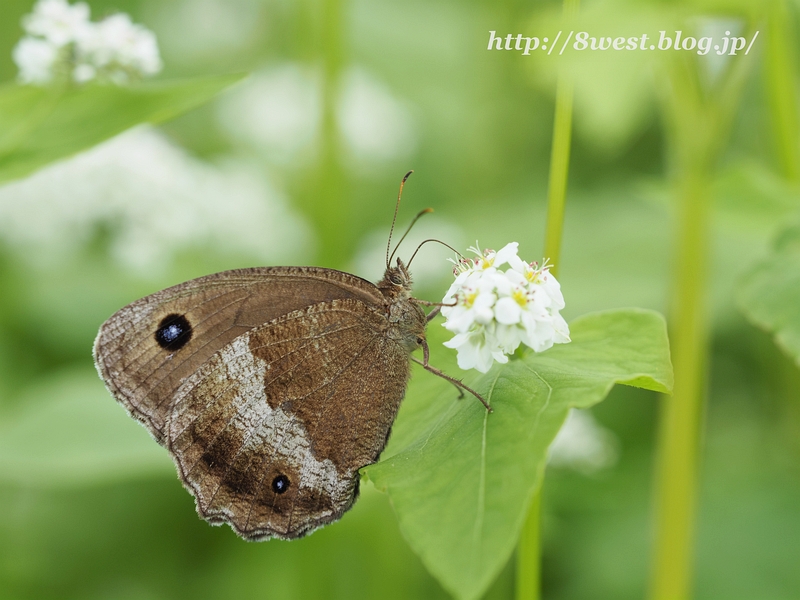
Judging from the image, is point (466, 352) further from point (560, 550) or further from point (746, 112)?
point (746, 112)

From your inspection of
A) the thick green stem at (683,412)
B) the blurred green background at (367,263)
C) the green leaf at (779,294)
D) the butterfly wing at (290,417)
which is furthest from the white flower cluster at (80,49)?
the green leaf at (779,294)

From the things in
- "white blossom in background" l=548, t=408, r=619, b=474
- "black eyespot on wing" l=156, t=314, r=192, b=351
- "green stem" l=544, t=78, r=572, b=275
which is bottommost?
"white blossom in background" l=548, t=408, r=619, b=474

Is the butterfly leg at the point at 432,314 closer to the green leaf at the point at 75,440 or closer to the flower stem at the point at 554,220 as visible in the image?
the flower stem at the point at 554,220

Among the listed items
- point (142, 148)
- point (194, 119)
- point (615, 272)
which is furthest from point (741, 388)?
point (194, 119)

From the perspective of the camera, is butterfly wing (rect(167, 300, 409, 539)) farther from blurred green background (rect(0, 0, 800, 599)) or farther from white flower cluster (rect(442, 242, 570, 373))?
blurred green background (rect(0, 0, 800, 599))

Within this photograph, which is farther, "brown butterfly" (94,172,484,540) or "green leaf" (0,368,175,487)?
"green leaf" (0,368,175,487)

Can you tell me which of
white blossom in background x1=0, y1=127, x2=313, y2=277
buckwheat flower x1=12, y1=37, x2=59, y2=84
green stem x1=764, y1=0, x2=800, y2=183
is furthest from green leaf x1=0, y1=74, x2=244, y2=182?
green stem x1=764, y1=0, x2=800, y2=183

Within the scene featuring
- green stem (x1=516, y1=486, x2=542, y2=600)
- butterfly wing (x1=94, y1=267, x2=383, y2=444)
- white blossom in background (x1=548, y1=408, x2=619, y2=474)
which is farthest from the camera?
white blossom in background (x1=548, y1=408, x2=619, y2=474)
